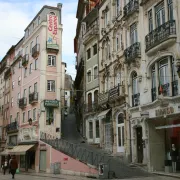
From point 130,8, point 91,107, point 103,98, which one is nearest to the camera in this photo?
point 130,8

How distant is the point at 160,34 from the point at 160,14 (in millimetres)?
1697

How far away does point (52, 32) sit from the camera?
37344mm

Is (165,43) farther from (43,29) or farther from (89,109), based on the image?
(43,29)

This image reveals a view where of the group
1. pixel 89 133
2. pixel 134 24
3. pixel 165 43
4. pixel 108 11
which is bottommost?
pixel 89 133

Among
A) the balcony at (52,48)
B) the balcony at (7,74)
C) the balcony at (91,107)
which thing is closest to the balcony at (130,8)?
the balcony at (91,107)

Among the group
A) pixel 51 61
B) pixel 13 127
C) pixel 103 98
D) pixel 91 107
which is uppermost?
pixel 51 61

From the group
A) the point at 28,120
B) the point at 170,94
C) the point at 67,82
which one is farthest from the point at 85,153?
the point at 67,82

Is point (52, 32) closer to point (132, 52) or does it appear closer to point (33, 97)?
point (33, 97)

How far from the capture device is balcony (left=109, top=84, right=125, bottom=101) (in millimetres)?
25372

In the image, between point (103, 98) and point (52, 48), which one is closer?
point (103, 98)

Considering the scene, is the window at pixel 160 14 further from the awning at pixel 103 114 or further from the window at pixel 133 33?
the awning at pixel 103 114

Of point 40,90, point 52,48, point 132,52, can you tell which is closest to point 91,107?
point 40,90

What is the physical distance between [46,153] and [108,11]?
14.7 m

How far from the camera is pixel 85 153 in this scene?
23891 millimetres
